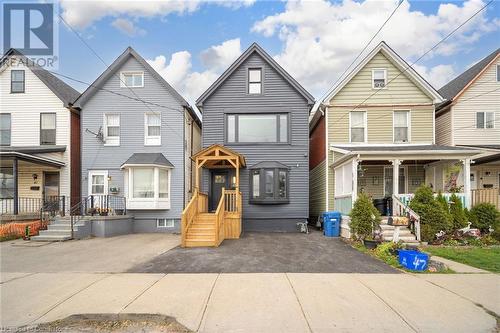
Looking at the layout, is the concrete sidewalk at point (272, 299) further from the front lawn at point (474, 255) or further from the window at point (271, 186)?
the window at point (271, 186)

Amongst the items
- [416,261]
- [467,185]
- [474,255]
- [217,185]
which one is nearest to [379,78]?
[467,185]

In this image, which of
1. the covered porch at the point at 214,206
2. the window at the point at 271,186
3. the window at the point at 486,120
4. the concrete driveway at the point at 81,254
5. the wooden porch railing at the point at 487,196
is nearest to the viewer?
the concrete driveway at the point at 81,254

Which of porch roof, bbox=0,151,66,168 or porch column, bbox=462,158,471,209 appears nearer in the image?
porch column, bbox=462,158,471,209

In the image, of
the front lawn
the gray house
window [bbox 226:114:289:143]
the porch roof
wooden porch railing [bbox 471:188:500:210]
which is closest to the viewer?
the front lawn

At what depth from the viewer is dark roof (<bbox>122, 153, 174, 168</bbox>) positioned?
14414 mm

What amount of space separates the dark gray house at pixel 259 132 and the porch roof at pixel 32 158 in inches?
301

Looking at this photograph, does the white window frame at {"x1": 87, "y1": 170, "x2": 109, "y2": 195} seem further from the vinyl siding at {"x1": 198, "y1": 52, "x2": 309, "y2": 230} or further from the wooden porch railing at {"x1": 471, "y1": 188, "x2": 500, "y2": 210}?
the wooden porch railing at {"x1": 471, "y1": 188, "x2": 500, "y2": 210}

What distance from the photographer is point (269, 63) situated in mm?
14875

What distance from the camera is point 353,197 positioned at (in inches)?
469

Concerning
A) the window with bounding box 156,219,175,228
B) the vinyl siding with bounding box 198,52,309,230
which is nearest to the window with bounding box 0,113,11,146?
the window with bounding box 156,219,175,228

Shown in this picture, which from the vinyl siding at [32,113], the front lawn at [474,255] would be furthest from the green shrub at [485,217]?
the vinyl siding at [32,113]

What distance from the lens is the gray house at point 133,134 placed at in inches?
589

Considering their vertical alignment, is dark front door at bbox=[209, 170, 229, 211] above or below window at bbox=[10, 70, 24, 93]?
below

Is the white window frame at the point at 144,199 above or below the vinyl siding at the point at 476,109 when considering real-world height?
below
